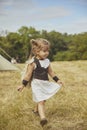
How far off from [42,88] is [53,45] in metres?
70.3

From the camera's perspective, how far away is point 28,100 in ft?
23.5

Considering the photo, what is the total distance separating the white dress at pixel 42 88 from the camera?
5817 mm

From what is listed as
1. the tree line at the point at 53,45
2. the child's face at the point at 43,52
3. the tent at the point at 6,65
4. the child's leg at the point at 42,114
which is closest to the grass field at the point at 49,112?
the child's leg at the point at 42,114

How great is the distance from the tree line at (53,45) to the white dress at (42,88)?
58.5 metres

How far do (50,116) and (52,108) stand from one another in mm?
435

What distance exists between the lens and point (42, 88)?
5863mm

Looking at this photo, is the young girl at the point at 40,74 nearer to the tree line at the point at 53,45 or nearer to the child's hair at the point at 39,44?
the child's hair at the point at 39,44

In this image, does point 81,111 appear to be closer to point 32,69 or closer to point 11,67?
point 32,69

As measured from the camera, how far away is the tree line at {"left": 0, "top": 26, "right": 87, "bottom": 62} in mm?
67438

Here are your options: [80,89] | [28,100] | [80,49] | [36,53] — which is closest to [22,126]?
[36,53]

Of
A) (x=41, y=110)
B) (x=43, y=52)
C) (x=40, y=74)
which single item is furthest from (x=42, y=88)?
(x=43, y=52)

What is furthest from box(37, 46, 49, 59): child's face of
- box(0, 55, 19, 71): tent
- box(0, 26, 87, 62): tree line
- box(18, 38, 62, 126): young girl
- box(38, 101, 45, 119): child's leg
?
box(0, 26, 87, 62): tree line

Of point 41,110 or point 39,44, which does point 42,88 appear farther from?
point 39,44

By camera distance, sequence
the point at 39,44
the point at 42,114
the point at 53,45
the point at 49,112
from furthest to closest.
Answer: the point at 53,45 → the point at 49,112 → the point at 39,44 → the point at 42,114
